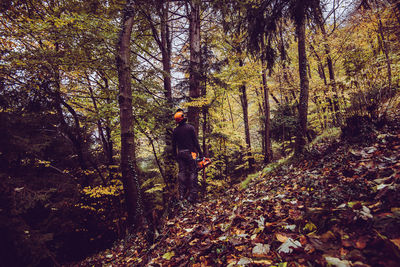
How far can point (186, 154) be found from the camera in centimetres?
480

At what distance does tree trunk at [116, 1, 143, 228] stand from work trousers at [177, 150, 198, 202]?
1290mm

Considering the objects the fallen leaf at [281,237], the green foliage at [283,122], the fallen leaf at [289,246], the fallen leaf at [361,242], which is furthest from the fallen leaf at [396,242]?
the green foliage at [283,122]

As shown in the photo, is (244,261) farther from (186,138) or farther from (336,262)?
(186,138)

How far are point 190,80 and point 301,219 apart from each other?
6163mm

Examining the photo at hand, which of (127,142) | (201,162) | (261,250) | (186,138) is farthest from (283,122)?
(261,250)

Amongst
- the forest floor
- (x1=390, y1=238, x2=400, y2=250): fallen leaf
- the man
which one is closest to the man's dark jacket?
the man

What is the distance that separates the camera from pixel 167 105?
7.45 metres

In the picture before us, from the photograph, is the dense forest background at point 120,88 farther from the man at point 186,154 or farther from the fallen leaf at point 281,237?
the fallen leaf at point 281,237

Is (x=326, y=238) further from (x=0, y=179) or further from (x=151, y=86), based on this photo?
(x=151, y=86)

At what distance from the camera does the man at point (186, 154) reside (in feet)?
15.7

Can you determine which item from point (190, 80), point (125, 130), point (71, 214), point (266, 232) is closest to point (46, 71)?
point (125, 130)

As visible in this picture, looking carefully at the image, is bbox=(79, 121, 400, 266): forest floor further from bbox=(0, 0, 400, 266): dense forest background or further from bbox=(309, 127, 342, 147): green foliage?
bbox=(309, 127, 342, 147): green foliage

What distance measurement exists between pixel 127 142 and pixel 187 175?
201 centimetres

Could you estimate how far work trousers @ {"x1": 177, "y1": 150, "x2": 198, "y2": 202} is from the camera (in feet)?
15.7
